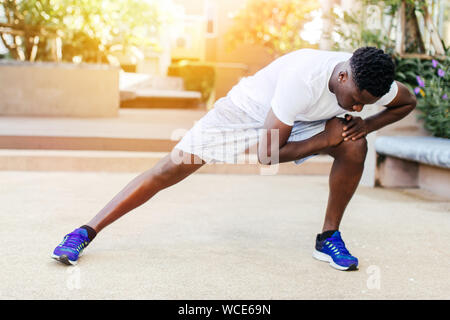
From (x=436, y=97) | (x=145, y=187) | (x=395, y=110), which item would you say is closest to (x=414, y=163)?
(x=436, y=97)

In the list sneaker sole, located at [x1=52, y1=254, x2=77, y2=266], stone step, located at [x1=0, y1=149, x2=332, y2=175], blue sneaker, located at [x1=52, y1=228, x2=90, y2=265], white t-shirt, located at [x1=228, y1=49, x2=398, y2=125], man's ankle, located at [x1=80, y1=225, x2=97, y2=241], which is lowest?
stone step, located at [x1=0, y1=149, x2=332, y2=175]

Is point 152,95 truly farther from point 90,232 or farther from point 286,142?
point 286,142

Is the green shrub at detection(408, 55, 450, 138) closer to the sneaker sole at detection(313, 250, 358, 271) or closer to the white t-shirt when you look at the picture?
the white t-shirt

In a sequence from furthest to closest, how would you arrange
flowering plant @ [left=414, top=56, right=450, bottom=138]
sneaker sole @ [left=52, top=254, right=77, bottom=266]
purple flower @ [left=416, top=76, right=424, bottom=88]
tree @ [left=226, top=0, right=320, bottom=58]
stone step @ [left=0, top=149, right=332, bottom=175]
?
Result: tree @ [left=226, top=0, right=320, bottom=58] → stone step @ [left=0, top=149, right=332, bottom=175] → purple flower @ [left=416, top=76, right=424, bottom=88] → flowering plant @ [left=414, top=56, right=450, bottom=138] → sneaker sole @ [left=52, top=254, right=77, bottom=266]

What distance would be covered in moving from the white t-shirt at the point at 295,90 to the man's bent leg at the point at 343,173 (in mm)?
156

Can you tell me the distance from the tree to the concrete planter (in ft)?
22.5

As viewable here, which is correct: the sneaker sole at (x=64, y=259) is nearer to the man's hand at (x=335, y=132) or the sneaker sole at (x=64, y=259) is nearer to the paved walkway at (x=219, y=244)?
the paved walkway at (x=219, y=244)

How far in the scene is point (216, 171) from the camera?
541cm

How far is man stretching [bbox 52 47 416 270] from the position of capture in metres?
2.28

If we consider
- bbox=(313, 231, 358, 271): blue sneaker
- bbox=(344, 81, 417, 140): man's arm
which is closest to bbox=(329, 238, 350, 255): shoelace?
bbox=(313, 231, 358, 271): blue sneaker

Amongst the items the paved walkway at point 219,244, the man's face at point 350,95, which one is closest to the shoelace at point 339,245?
the paved walkway at point 219,244

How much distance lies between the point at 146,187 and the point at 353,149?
2.96 feet

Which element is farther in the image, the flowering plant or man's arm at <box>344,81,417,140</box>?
the flowering plant
